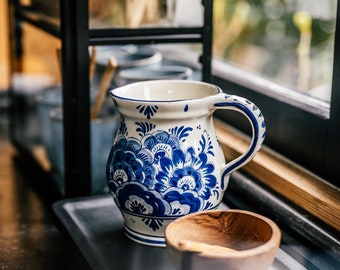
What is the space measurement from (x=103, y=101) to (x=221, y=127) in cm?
22

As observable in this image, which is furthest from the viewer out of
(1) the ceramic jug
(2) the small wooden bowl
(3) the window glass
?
(3) the window glass

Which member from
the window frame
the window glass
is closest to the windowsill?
the window frame

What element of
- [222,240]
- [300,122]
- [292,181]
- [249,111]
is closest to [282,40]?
[300,122]

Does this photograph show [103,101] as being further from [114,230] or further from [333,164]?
[333,164]

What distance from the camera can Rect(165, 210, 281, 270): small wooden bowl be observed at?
0.72 m

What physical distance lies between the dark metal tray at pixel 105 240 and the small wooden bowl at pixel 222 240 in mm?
77

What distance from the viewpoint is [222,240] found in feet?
2.68

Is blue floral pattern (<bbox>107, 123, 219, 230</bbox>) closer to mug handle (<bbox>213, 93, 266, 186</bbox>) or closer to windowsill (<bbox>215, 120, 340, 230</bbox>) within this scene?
mug handle (<bbox>213, 93, 266, 186</bbox>)

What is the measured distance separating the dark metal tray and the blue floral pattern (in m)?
0.05

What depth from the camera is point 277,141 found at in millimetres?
1156

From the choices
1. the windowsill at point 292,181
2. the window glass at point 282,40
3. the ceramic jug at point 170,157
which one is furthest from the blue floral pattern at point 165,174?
the window glass at point 282,40

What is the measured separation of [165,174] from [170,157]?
0.07 ft

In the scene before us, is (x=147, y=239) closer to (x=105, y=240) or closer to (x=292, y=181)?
(x=105, y=240)

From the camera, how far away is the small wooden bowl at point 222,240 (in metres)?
0.72
